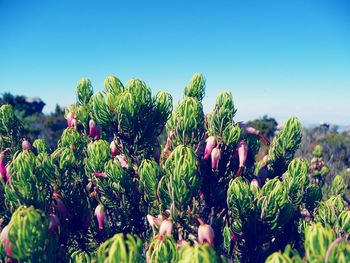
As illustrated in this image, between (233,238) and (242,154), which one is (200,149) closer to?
(242,154)

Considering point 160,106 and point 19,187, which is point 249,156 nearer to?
point 160,106

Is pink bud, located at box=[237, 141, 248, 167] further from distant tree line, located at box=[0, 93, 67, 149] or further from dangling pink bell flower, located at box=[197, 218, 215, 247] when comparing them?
distant tree line, located at box=[0, 93, 67, 149]

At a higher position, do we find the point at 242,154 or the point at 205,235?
the point at 242,154

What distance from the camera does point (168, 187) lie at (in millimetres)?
1985

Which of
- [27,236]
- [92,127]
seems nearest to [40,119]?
[92,127]

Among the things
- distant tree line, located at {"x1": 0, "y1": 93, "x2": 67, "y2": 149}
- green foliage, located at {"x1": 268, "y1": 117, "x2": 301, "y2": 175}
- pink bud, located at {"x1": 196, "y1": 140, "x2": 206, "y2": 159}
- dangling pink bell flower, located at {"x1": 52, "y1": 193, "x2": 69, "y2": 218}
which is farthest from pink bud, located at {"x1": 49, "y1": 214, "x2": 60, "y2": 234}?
distant tree line, located at {"x1": 0, "y1": 93, "x2": 67, "y2": 149}

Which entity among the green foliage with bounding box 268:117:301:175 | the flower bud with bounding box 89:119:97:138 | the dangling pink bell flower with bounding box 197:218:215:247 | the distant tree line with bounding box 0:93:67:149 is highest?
the distant tree line with bounding box 0:93:67:149

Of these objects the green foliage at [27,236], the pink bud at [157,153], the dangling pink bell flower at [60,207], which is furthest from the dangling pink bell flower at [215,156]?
the green foliage at [27,236]

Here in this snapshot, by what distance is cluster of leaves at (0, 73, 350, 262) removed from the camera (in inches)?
79.2

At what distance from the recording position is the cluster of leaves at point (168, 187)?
79.2 inches

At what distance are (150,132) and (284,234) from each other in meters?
1.50

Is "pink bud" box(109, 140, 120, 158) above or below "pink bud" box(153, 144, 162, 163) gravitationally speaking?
above

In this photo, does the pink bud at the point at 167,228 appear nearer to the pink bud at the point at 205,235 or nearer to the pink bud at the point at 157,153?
the pink bud at the point at 205,235


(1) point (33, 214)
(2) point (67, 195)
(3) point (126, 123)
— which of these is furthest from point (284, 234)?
(1) point (33, 214)
